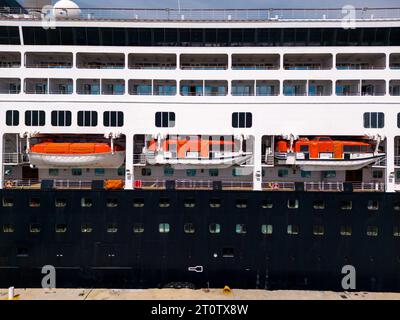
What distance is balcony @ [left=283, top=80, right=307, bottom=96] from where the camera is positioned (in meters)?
15.8

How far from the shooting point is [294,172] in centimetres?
1528

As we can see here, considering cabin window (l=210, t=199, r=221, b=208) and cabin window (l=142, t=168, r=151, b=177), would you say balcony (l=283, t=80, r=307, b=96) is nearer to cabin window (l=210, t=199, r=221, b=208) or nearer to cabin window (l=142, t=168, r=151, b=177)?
cabin window (l=210, t=199, r=221, b=208)

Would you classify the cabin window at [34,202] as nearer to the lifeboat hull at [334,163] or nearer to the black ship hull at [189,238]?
the black ship hull at [189,238]

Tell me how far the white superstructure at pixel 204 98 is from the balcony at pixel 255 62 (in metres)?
0.21

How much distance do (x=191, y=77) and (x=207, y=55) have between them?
1.68 m

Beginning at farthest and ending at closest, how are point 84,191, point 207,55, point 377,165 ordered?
1. point 207,55
2. point 377,165
3. point 84,191

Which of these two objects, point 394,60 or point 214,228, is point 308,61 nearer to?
point 394,60

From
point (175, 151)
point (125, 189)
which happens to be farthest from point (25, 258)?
point (175, 151)

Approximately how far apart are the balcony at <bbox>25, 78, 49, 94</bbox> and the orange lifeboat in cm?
340

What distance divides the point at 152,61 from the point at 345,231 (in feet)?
42.8

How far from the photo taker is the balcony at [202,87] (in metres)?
16.0

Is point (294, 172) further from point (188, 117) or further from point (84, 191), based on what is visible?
point (84, 191)

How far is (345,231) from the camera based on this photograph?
13.4 meters
